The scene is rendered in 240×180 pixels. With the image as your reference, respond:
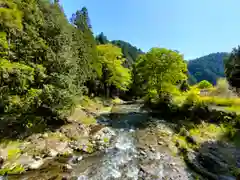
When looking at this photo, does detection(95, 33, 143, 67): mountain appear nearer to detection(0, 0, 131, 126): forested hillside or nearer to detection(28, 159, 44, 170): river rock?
detection(0, 0, 131, 126): forested hillside

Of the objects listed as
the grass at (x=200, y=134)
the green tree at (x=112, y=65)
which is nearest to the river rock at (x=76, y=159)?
the grass at (x=200, y=134)

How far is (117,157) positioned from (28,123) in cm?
656

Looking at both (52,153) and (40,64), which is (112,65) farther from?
(52,153)

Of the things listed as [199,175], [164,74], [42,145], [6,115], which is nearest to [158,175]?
[199,175]

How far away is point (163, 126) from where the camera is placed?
43.9 ft

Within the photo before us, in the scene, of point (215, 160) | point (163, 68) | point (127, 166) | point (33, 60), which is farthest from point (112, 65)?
point (215, 160)

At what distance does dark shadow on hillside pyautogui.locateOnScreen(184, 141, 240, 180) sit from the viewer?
21.5 feet

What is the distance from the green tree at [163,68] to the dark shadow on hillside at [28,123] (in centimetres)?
1159

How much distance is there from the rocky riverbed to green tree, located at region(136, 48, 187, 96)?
8.41m

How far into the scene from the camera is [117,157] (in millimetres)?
8227

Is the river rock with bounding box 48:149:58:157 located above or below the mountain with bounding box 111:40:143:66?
below

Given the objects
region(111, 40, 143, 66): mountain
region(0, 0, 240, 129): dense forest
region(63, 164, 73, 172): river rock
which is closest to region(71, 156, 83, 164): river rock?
region(63, 164, 73, 172): river rock

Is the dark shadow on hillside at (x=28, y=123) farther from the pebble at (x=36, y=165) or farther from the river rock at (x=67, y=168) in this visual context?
the river rock at (x=67, y=168)

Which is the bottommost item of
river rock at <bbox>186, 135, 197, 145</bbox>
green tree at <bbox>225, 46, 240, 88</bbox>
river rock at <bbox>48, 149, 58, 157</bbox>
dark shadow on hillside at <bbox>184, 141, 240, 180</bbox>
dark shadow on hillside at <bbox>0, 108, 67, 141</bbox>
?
dark shadow on hillside at <bbox>184, 141, 240, 180</bbox>
